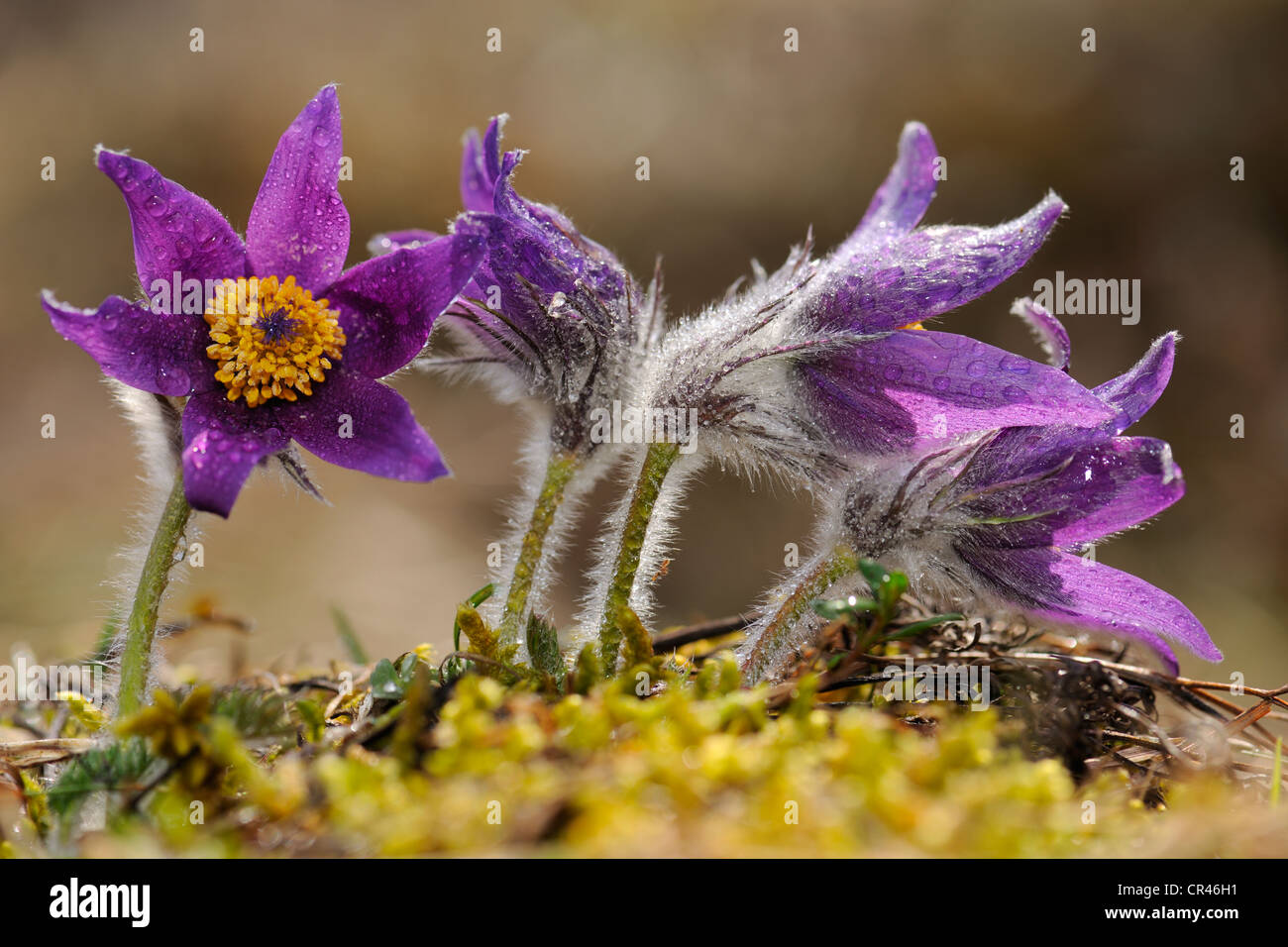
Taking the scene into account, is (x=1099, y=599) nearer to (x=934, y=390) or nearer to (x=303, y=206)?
(x=934, y=390)

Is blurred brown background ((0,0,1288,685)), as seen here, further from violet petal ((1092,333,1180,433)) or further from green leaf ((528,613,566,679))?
violet petal ((1092,333,1180,433))

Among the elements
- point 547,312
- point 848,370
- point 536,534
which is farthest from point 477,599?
point 848,370

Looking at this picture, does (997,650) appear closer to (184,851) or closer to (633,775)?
(633,775)

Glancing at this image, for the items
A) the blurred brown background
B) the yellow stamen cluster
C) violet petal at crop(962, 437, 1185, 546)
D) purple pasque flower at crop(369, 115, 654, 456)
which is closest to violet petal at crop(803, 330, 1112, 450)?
violet petal at crop(962, 437, 1185, 546)

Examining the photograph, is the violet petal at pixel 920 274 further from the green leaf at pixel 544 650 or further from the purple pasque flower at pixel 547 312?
the green leaf at pixel 544 650

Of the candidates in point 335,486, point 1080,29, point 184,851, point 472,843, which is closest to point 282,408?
point 184,851
